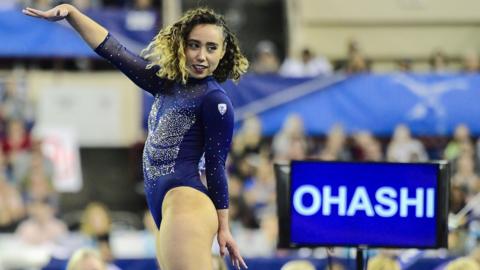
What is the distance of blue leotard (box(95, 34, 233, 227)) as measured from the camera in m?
4.79

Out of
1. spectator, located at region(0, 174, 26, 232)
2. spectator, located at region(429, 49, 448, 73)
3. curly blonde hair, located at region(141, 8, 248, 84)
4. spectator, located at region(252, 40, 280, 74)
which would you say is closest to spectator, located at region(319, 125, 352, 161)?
spectator, located at region(252, 40, 280, 74)

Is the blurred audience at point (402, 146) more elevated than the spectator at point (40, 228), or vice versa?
the blurred audience at point (402, 146)

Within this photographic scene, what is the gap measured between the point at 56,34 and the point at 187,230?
862cm

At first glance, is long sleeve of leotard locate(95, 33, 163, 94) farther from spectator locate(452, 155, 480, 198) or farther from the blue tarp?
the blue tarp

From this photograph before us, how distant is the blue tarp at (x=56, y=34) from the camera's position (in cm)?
1272

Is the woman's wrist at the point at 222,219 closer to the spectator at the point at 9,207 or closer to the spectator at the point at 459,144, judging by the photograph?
the spectator at the point at 9,207

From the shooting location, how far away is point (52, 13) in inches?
186

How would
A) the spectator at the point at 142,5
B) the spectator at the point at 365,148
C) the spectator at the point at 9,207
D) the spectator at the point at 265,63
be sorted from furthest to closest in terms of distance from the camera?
the spectator at the point at 142,5, the spectator at the point at 265,63, the spectator at the point at 365,148, the spectator at the point at 9,207

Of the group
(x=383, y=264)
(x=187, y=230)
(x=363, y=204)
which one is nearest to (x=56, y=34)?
(x=383, y=264)

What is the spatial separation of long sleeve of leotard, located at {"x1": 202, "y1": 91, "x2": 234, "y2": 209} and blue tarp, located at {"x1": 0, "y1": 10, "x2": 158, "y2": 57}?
26.1 feet

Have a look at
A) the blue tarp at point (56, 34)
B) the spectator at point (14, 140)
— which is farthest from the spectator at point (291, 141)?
the spectator at point (14, 140)

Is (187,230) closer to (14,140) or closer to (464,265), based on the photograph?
(464,265)

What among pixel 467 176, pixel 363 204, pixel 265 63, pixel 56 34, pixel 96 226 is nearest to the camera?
pixel 363 204

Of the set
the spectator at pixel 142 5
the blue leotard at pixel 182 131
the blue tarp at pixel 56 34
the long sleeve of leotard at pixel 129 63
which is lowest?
the blue leotard at pixel 182 131
